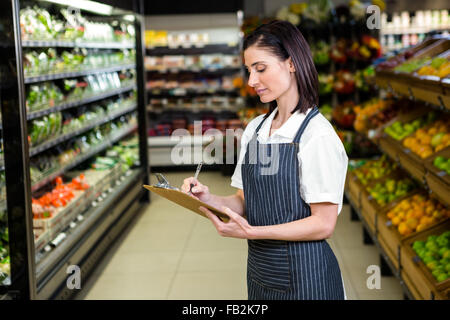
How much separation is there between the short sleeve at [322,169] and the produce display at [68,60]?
2539mm

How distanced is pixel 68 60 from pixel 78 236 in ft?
4.94

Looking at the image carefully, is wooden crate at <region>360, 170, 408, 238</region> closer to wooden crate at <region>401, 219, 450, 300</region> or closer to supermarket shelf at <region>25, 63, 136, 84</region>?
wooden crate at <region>401, 219, 450, 300</region>

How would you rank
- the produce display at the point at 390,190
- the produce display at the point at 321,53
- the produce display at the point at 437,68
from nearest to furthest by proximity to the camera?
the produce display at the point at 437,68
the produce display at the point at 390,190
the produce display at the point at 321,53

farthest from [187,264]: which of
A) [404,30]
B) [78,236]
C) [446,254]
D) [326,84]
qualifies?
[404,30]

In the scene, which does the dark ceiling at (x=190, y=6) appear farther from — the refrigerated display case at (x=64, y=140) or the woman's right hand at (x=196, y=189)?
the woman's right hand at (x=196, y=189)

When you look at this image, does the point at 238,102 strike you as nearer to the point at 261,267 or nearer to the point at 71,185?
the point at 71,185

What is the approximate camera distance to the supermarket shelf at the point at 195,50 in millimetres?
8625

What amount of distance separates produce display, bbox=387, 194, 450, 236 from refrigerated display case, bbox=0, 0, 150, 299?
2.15 metres

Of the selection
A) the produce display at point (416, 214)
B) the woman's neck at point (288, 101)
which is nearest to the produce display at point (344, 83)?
the produce display at point (416, 214)

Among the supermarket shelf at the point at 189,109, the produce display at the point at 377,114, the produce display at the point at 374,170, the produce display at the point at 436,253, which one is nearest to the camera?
the produce display at the point at 436,253

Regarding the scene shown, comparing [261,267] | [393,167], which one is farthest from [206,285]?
[261,267]

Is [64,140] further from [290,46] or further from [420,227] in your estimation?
[290,46]

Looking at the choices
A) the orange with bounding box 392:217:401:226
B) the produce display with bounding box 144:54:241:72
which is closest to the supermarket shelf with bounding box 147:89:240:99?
the produce display with bounding box 144:54:241:72
